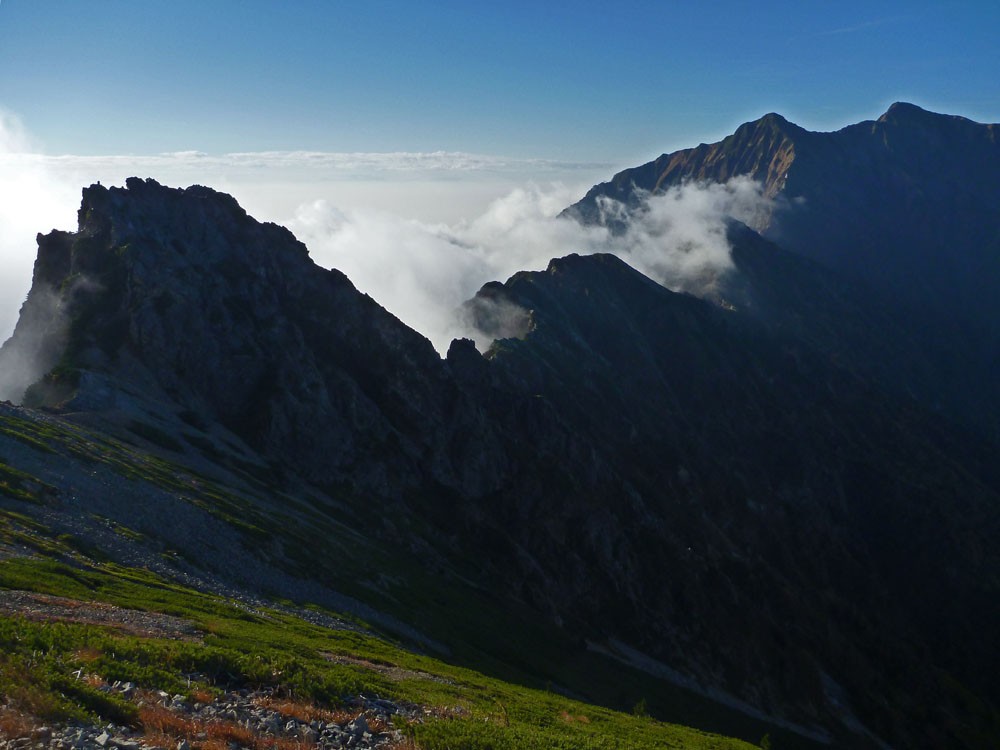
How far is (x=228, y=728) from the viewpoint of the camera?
1811cm

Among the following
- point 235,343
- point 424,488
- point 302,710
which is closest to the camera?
point 302,710

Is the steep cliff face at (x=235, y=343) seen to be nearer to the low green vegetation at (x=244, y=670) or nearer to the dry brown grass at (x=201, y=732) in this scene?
the low green vegetation at (x=244, y=670)

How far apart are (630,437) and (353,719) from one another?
575 ft

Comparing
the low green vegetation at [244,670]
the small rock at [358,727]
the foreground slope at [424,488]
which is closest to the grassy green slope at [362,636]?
the low green vegetation at [244,670]

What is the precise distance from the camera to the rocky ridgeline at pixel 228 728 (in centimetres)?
1556

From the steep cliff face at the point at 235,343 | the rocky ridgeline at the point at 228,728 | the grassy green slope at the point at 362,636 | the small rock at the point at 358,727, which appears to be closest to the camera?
the rocky ridgeline at the point at 228,728

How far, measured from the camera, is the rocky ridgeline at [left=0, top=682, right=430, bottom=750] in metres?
15.6

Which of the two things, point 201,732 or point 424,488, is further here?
point 424,488

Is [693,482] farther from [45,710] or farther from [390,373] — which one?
[45,710]

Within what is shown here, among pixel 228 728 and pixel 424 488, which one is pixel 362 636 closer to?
pixel 228 728

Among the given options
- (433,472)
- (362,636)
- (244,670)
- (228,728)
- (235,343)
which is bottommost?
(362,636)

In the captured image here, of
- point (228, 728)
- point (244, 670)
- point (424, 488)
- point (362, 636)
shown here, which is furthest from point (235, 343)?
point (228, 728)

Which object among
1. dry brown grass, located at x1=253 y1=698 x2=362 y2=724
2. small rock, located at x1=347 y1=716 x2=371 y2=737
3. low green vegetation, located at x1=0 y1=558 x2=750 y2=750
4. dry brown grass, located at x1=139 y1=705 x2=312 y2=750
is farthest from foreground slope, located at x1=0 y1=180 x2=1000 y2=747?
dry brown grass, located at x1=139 y1=705 x2=312 y2=750

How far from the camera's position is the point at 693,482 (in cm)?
18862
